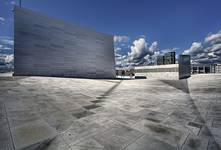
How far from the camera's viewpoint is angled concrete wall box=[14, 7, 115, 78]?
1861 cm

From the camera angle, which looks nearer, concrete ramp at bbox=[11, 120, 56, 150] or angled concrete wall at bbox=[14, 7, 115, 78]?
concrete ramp at bbox=[11, 120, 56, 150]

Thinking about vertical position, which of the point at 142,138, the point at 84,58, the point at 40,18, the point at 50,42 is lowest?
the point at 142,138

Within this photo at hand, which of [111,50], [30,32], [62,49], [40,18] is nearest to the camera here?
[30,32]

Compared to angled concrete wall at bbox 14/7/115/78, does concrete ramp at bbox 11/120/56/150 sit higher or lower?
lower

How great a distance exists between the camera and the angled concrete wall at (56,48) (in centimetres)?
1861

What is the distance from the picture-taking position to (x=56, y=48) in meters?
22.1

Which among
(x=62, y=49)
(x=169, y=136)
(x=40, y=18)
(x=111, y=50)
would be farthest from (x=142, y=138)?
(x=111, y=50)

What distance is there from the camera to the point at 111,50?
32094mm

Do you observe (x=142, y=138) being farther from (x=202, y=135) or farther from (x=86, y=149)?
(x=202, y=135)

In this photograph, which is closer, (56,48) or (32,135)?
(32,135)

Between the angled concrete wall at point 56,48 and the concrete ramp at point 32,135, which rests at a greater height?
the angled concrete wall at point 56,48

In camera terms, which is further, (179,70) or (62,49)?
(179,70)

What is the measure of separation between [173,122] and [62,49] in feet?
78.7

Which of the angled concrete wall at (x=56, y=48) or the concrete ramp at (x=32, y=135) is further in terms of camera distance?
the angled concrete wall at (x=56, y=48)
